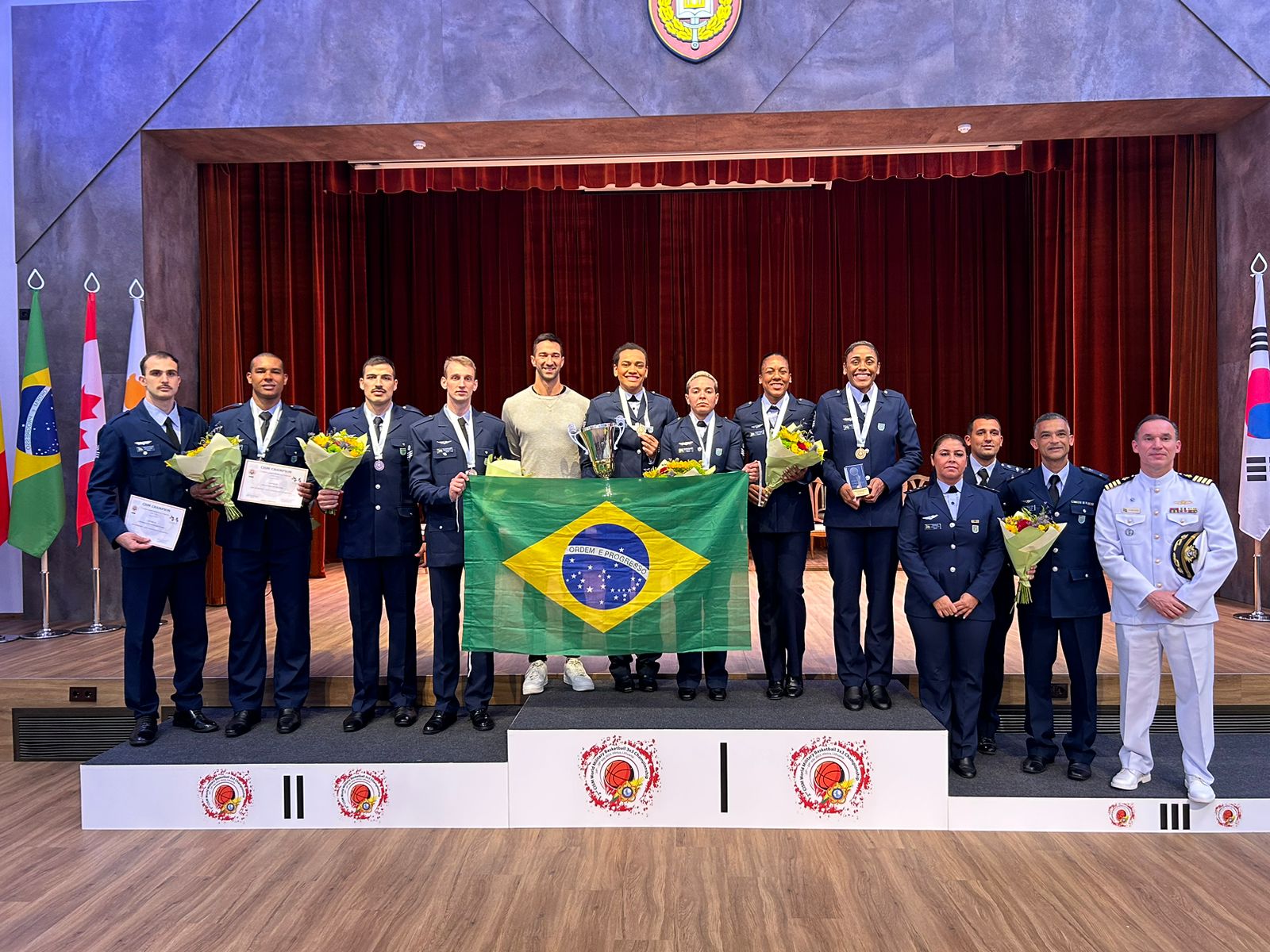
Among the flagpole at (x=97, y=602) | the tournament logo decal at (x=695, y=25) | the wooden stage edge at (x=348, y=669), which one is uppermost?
the tournament logo decal at (x=695, y=25)

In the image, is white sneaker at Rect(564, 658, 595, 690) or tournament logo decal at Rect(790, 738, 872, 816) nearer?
tournament logo decal at Rect(790, 738, 872, 816)

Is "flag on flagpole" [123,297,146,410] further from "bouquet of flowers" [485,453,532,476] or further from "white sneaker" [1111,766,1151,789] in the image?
"white sneaker" [1111,766,1151,789]

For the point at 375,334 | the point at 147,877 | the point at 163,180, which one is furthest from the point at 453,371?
the point at 375,334

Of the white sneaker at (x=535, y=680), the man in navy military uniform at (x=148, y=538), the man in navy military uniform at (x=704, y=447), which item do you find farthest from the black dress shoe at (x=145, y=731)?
the man in navy military uniform at (x=704, y=447)

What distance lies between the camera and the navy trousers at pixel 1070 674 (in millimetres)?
3520

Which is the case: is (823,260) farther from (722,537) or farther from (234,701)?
(234,701)

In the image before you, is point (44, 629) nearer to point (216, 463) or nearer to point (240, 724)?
point (240, 724)

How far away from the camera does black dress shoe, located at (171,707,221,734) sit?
3.86 m

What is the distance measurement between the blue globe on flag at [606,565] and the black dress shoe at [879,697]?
1.07 meters

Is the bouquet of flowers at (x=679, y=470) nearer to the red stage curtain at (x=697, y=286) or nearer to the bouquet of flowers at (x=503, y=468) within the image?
the bouquet of flowers at (x=503, y=468)

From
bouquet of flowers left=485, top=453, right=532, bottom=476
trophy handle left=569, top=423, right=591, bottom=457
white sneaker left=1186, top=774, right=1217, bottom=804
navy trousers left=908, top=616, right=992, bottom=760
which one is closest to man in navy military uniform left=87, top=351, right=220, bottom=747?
bouquet of flowers left=485, top=453, right=532, bottom=476

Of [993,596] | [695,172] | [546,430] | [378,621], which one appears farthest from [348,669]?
[695,172]

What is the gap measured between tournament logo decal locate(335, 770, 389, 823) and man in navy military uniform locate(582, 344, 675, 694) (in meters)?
1.12

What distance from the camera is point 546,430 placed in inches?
161
